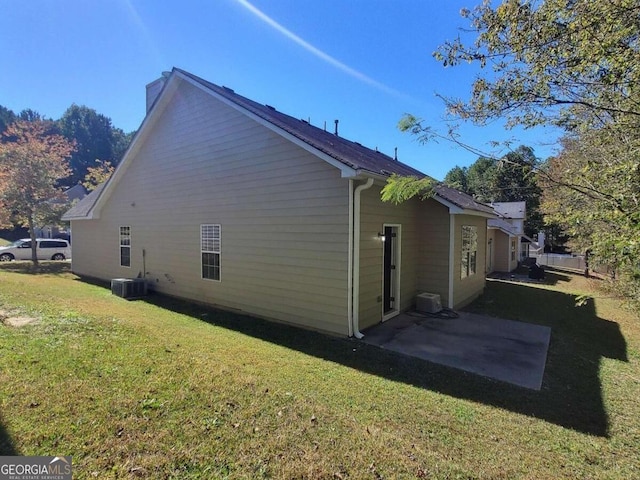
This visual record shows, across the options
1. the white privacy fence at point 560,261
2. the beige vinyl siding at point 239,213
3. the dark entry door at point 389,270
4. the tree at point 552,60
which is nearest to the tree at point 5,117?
the beige vinyl siding at point 239,213

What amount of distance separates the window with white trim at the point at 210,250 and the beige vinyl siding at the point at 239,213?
0.21 metres

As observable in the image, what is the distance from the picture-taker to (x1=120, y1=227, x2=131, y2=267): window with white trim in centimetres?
1245

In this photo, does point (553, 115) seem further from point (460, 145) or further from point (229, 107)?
point (229, 107)

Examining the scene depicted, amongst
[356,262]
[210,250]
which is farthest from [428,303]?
[210,250]

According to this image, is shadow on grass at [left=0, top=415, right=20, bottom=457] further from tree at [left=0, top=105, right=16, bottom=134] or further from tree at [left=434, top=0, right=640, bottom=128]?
tree at [left=0, top=105, right=16, bottom=134]

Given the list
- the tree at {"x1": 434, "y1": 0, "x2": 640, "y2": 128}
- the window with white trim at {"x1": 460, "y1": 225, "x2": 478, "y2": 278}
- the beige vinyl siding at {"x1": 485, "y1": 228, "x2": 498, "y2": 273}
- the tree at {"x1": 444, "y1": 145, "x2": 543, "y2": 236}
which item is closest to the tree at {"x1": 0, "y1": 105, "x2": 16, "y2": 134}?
the tree at {"x1": 444, "y1": 145, "x2": 543, "y2": 236}

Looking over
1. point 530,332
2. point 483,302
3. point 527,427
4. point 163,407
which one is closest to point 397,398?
point 527,427

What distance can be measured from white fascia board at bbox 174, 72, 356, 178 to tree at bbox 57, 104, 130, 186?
188 ft

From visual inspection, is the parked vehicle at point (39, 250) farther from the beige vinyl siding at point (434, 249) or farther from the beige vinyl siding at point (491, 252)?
the beige vinyl siding at point (491, 252)

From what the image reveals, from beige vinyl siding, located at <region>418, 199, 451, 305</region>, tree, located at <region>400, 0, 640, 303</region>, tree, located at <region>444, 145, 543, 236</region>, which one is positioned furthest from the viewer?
beige vinyl siding, located at <region>418, 199, 451, 305</region>

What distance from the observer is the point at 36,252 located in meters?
21.3

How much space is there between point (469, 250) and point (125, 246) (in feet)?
41.5

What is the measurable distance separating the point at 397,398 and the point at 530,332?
5.17 metres

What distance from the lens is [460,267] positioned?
9.48 m
